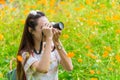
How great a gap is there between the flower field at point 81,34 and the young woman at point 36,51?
0.59 metres

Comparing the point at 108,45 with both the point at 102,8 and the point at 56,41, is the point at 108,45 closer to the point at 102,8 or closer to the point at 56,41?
the point at 102,8

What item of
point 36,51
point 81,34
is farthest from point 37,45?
point 81,34

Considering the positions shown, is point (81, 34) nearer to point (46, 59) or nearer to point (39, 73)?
point (39, 73)

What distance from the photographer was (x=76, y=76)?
12.6ft

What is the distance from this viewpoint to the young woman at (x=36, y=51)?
2.84 metres

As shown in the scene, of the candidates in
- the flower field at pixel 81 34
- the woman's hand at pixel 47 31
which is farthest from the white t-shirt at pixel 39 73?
the flower field at pixel 81 34

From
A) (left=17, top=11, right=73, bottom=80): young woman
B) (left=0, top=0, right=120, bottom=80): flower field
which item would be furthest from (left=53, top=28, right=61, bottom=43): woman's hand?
(left=0, top=0, right=120, bottom=80): flower field

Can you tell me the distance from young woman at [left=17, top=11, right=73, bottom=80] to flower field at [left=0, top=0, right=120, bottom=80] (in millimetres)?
586

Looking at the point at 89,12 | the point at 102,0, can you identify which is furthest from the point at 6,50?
the point at 102,0

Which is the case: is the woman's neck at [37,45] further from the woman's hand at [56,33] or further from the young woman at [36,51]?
the woman's hand at [56,33]

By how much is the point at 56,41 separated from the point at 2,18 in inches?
78.7

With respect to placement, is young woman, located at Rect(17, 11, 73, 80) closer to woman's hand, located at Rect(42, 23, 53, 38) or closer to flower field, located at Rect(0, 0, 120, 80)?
woman's hand, located at Rect(42, 23, 53, 38)

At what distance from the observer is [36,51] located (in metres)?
2.90

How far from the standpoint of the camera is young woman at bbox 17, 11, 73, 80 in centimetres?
284
